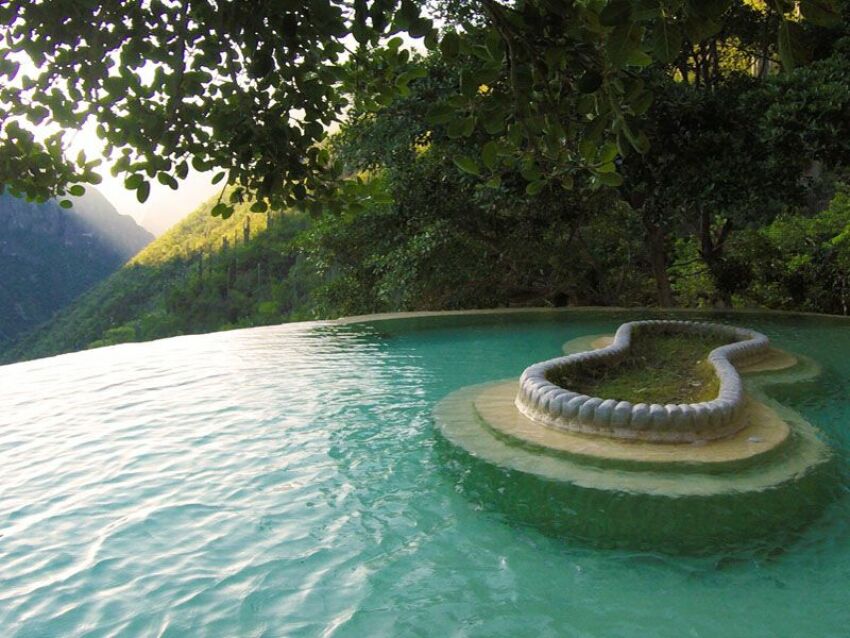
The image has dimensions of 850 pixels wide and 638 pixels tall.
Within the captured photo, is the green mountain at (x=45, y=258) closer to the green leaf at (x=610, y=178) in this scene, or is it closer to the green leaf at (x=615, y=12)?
the green leaf at (x=610, y=178)

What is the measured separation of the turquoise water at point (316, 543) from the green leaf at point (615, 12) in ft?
8.39

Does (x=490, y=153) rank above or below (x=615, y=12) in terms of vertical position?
below

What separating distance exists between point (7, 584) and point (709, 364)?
639cm

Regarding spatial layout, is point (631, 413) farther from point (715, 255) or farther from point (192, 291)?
point (192, 291)

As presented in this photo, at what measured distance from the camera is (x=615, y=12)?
4.32ft

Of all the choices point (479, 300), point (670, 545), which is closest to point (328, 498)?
point (670, 545)

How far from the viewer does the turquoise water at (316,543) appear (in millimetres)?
3162

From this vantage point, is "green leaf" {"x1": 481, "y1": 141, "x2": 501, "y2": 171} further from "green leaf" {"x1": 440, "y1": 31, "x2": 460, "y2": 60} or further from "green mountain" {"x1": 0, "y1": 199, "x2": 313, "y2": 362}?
"green mountain" {"x1": 0, "y1": 199, "x2": 313, "y2": 362}

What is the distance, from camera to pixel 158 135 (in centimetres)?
232

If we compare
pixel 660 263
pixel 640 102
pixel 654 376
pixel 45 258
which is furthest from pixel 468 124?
pixel 45 258

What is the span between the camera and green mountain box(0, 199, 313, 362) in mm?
64938

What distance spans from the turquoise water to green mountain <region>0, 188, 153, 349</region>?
105561 mm

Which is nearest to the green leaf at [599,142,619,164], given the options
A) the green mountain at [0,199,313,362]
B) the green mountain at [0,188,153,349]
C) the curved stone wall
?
the curved stone wall

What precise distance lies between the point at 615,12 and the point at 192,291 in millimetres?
76830
